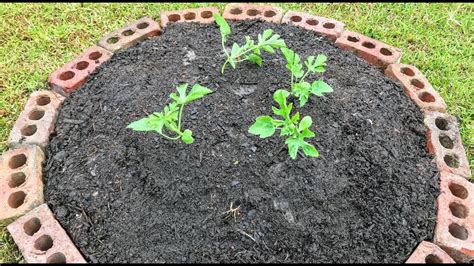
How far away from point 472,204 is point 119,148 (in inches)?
55.1

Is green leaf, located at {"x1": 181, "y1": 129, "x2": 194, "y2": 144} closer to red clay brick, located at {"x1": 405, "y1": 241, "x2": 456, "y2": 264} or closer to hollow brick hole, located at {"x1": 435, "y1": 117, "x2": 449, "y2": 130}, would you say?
red clay brick, located at {"x1": 405, "y1": 241, "x2": 456, "y2": 264}

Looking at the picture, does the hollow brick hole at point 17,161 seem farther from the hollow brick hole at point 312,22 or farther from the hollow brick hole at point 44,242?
the hollow brick hole at point 312,22

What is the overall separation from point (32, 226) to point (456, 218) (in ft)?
5.22

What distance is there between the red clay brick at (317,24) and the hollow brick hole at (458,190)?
99 cm

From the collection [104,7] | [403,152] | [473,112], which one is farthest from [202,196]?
[104,7]

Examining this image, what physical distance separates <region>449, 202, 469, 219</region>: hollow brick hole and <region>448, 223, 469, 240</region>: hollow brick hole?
67 millimetres

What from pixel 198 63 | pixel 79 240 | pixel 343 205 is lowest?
pixel 79 240

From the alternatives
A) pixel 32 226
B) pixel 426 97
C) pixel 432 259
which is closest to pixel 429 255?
pixel 432 259

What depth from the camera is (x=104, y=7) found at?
9.39 ft

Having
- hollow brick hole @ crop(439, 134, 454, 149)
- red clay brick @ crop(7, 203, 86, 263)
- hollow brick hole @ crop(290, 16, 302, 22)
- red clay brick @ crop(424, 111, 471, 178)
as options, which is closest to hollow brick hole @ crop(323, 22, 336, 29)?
hollow brick hole @ crop(290, 16, 302, 22)

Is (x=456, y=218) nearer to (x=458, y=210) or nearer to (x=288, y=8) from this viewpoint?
(x=458, y=210)

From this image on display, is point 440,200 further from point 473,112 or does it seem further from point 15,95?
point 15,95

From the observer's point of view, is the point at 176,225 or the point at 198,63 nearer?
the point at 176,225

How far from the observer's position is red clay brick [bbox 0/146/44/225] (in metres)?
1.73
